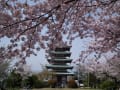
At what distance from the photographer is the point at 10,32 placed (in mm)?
5672

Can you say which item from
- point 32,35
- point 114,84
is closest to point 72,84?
point 114,84

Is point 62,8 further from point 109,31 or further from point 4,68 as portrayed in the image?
point 4,68

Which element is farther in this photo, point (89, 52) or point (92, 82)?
point (92, 82)

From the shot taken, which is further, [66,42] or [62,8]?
[66,42]

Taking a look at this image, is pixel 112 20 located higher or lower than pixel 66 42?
higher

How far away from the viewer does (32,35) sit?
5895mm

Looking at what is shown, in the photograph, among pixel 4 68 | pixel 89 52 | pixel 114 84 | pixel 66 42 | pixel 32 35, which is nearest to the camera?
pixel 32 35

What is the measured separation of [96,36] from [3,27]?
3514 mm

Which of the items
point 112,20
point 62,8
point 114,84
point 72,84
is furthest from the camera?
point 72,84

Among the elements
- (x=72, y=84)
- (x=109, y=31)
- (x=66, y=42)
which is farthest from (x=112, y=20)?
(x=72, y=84)

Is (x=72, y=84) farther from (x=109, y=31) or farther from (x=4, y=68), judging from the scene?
(x=109, y=31)

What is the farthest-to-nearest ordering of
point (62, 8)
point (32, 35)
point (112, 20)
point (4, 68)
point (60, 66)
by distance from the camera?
point (60, 66) < point (4, 68) < point (112, 20) < point (32, 35) < point (62, 8)

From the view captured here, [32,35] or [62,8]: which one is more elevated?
[62,8]

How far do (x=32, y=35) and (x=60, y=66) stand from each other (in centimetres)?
6648
